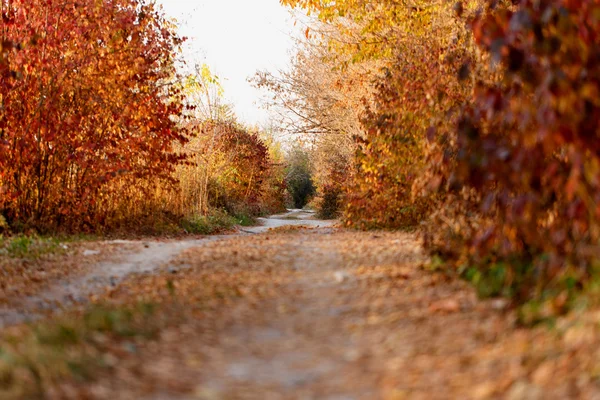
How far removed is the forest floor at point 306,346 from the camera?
308cm

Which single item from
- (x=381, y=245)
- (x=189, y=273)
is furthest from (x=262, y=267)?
(x=381, y=245)

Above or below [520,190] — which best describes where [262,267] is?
below

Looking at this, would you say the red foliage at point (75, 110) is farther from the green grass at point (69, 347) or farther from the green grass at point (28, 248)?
the green grass at point (69, 347)

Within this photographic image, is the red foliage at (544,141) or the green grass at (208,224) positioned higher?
the red foliage at (544,141)

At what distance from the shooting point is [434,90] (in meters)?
9.66

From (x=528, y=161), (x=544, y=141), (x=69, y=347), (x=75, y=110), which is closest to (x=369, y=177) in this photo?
(x=75, y=110)

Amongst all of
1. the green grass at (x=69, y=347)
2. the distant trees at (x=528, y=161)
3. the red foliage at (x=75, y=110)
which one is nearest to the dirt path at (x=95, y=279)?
the green grass at (x=69, y=347)

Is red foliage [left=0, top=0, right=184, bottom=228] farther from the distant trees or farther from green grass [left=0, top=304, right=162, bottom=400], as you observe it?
green grass [left=0, top=304, right=162, bottom=400]

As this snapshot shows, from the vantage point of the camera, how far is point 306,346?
3943 mm

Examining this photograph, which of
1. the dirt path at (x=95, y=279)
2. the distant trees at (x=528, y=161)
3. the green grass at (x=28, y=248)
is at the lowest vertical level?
the dirt path at (x=95, y=279)

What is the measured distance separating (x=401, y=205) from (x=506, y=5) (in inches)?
191

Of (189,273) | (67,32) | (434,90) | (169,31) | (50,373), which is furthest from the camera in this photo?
(169,31)

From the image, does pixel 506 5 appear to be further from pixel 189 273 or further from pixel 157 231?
pixel 157 231

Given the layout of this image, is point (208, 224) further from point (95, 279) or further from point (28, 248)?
point (95, 279)
